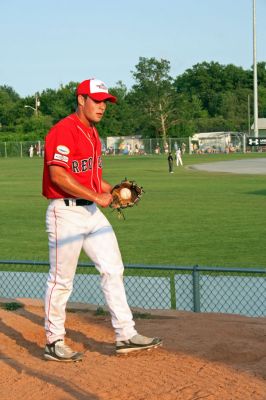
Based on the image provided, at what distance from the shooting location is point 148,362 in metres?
6.69

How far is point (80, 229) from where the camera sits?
685 cm

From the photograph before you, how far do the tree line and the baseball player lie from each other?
86.2 meters

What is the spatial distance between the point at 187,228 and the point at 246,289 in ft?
30.6

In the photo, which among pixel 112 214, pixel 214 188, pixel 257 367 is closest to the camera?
pixel 257 367

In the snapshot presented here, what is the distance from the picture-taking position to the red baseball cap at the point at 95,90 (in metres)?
6.86

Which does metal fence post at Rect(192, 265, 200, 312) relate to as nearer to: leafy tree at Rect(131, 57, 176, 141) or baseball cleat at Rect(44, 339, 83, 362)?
baseball cleat at Rect(44, 339, 83, 362)

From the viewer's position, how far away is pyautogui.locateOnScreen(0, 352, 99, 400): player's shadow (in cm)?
573

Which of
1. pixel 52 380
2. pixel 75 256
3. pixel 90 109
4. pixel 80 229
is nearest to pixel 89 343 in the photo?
pixel 75 256

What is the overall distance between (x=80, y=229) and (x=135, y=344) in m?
1.06

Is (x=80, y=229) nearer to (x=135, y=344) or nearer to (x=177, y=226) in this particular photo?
Result: (x=135, y=344)

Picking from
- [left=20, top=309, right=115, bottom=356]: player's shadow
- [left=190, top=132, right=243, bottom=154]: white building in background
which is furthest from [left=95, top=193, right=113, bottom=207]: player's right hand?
[left=190, top=132, right=243, bottom=154]: white building in background

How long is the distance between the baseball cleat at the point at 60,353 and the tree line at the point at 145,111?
86.4 meters

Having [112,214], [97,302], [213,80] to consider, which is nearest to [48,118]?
[213,80]

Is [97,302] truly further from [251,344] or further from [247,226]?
[247,226]
